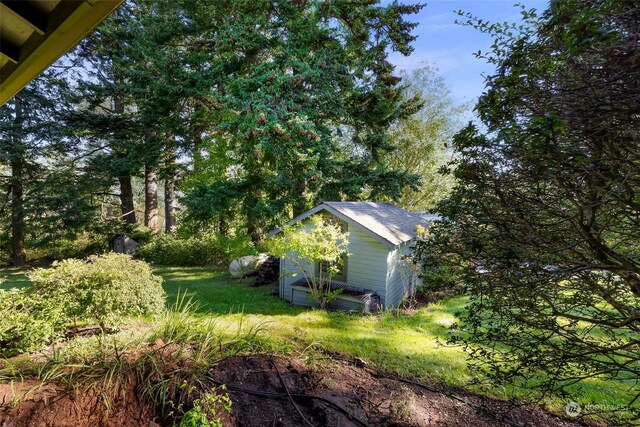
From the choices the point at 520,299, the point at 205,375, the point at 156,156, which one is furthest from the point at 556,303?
the point at 156,156

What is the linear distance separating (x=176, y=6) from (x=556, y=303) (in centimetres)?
1619

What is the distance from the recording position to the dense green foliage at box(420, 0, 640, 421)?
67.1 inches

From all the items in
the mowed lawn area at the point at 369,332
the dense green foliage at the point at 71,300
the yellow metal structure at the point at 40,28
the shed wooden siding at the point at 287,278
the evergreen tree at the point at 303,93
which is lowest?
A: the mowed lawn area at the point at 369,332

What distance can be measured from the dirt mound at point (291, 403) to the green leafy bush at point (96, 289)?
62.9 inches

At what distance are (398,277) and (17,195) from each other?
16982 millimetres

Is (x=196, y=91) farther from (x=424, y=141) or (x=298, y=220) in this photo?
(x=424, y=141)

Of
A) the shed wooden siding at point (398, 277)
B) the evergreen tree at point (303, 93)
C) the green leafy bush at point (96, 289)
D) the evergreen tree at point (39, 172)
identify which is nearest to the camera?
the green leafy bush at point (96, 289)

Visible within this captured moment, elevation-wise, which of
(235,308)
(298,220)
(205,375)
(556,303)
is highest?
(298,220)

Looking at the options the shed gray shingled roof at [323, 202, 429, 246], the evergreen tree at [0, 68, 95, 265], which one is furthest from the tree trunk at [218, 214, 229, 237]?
the shed gray shingled roof at [323, 202, 429, 246]

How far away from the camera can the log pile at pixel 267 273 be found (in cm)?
1089

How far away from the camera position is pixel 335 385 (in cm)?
354

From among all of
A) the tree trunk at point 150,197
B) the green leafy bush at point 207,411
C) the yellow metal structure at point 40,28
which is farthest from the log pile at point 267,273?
the yellow metal structure at point 40,28

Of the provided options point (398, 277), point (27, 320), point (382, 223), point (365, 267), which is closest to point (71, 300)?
point (27, 320)

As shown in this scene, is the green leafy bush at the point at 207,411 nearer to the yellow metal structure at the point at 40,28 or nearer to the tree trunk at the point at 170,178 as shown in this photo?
the yellow metal structure at the point at 40,28
